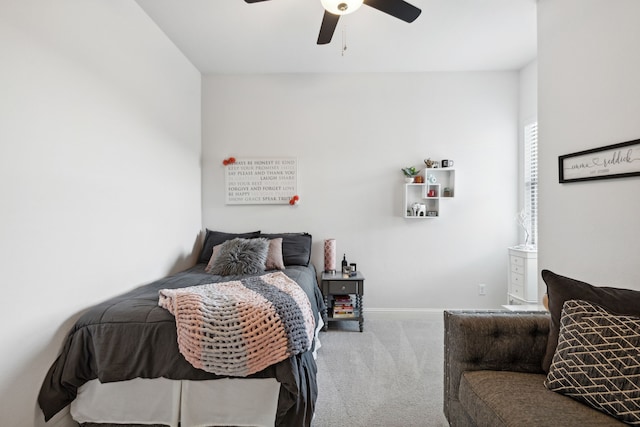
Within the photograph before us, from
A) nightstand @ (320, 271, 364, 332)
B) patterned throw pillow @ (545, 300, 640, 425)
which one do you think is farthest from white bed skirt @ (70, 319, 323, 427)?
nightstand @ (320, 271, 364, 332)

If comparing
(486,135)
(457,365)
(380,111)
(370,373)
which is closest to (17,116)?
(457,365)

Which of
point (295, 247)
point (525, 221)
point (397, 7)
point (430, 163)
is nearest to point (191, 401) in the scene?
point (295, 247)

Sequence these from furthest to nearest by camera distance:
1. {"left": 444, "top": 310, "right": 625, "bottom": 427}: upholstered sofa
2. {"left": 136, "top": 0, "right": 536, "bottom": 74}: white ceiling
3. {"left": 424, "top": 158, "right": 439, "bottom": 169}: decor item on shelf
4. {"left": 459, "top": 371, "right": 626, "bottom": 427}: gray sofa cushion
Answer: {"left": 424, "top": 158, "right": 439, "bottom": 169}: decor item on shelf < {"left": 136, "top": 0, "right": 536, "bottom": 74}: white ceiling < {"left": 444, "top": 310, "right": 625, "bottom": 427}: upholstered sofa < {"left": 459, "top": 371, "right": 626, "bottom": 427}: gray sofa cushion

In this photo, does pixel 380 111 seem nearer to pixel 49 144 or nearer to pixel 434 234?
pixel 434 234

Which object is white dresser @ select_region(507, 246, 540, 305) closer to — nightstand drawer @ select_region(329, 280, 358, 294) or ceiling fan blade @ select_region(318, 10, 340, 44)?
nightstand drawer @ select_region(329, 280, 358, 294)

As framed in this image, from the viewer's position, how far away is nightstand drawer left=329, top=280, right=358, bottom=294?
3318mm

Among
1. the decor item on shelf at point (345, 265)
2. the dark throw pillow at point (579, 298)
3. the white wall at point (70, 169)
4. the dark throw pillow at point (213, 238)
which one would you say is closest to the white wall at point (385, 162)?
the decor item on shelf at point (345, 265)

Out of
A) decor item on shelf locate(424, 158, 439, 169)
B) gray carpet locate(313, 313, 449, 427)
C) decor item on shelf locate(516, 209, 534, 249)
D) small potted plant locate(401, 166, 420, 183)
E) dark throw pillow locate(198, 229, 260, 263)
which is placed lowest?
gray carpet locate(313, 313, 449, 427)

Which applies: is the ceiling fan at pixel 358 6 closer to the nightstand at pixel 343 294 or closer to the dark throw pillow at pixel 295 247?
the dark throw pillow at pixel 295 247

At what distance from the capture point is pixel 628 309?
1.31m

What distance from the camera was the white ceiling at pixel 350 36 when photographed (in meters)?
2.54

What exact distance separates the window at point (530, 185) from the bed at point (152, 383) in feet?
9.72

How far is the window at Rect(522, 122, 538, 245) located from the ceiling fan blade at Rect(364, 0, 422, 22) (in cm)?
222

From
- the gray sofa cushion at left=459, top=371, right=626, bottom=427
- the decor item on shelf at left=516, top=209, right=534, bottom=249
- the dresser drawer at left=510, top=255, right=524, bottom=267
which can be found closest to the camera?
the gray sofa cushion at left=459, top=371, right=626, bottom=427
